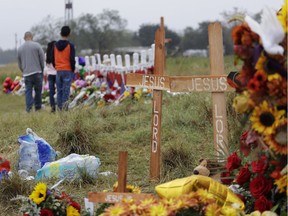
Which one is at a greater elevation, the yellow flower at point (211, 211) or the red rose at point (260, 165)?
the red rose at point (260, 165)

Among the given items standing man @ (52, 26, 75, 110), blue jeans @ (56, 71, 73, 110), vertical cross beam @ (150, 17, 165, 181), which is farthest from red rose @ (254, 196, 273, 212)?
blue jeans @ (56, 71, 73, 110)

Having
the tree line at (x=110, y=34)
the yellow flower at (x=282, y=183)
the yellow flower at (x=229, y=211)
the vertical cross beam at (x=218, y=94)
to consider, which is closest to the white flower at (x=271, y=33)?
the yellow flower at (x=282, y=183)

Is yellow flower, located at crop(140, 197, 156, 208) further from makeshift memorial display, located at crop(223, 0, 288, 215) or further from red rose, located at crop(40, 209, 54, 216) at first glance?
red rose, located at crop(40, 209, 54, 216)

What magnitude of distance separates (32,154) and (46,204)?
209 centimetres

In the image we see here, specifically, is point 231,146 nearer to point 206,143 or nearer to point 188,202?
point 206,143

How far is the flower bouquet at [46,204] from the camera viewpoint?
11.3 feet

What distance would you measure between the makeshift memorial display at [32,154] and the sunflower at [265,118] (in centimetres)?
317

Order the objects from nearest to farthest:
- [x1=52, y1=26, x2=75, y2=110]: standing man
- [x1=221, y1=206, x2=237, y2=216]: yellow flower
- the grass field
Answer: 1. [x1=221, y1=206, x2=237, y2=216]: yellow flower
2. the grass field
3. [x1=52, y1=26, x2=75, y2=110]: standing man

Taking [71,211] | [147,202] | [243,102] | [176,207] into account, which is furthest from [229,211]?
[71,211]

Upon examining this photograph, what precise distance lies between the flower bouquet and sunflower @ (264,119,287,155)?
4.61ft

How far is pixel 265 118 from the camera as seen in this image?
2.73m

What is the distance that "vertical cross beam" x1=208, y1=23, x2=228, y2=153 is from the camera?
4.71m

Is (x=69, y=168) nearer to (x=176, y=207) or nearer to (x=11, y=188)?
(x=11, y=188)

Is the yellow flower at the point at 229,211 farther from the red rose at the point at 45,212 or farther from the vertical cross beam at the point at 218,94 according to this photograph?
the vertical cross beam at the point at 218,94
